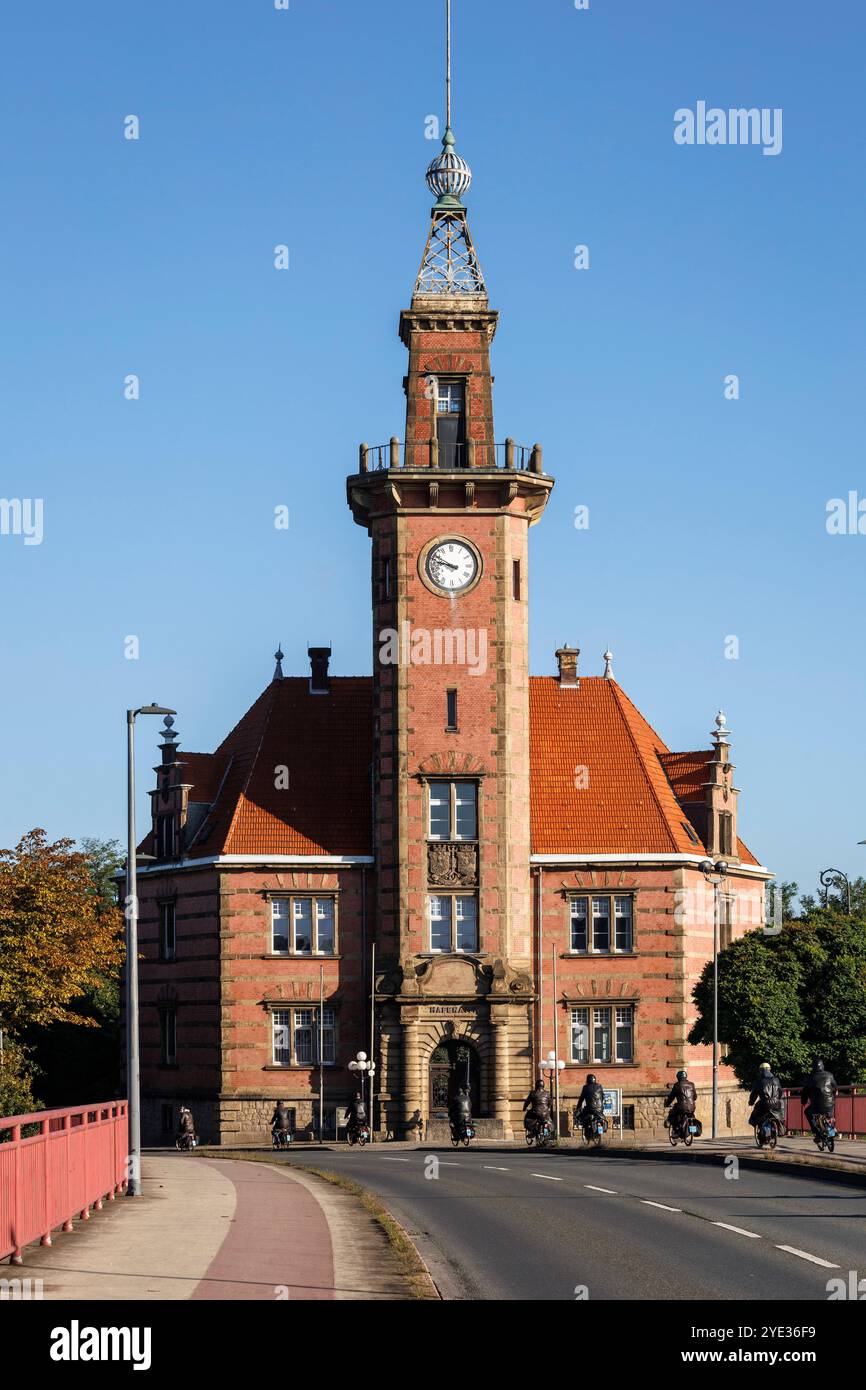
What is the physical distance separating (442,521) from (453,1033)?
55.7ft

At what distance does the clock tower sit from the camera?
218 feet

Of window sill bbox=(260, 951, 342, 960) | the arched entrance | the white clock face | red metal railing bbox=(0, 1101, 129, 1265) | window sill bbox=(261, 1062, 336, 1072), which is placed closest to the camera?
red metal railing bbox=(0, 1101, 129, 1265)

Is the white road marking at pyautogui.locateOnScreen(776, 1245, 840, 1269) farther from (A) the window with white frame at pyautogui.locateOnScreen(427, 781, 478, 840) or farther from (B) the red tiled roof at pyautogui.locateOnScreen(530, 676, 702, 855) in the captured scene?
(B) the red tiled roof at pyautogui.locateOnScreen(530, 676, 702, 855)

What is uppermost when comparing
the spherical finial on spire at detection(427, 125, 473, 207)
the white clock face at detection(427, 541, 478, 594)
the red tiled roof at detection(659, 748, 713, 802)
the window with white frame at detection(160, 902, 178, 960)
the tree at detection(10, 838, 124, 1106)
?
the spherical finial on spire at detection(427, 125, 473, 207)

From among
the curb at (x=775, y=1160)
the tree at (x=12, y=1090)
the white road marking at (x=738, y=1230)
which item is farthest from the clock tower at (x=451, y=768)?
the white road marking at (x=738, y=1230)

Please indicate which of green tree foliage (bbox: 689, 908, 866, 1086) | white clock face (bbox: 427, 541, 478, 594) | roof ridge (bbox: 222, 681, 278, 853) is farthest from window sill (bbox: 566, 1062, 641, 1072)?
white clock face (bbox: 427, 541, 478, 594)

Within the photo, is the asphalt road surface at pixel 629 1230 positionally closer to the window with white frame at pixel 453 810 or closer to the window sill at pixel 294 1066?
the window with white frame at pixel 453 810

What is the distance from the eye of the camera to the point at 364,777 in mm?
71000

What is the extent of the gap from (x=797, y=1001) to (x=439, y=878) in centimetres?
1224

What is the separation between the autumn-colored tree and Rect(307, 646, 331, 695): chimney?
11963 mm

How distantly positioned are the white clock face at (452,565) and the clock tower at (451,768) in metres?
0.05

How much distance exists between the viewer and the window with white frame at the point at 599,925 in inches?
2731
